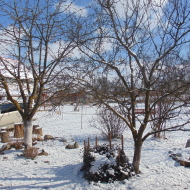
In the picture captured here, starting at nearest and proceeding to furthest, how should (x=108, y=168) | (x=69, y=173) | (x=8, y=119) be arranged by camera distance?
1. (x=108, y=168)
2. (x=69, y=173)
3. (x=8, y=119)

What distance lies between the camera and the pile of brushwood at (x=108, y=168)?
13.3ft

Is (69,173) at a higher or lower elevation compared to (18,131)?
lower

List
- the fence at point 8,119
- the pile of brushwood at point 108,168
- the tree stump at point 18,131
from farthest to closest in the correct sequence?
the fence at point 8,119 < the tree stump at point 18,131 < the pile of brushwood at point 108,168

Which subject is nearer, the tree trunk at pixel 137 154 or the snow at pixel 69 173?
the snow at pixel 69 173

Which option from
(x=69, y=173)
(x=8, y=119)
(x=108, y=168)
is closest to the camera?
(x=108, y=168)

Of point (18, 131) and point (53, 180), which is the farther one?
point (18, 131)

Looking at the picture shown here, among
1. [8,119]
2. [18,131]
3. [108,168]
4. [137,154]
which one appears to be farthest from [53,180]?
[8,119]

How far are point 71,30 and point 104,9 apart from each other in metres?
0.83

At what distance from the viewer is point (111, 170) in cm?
416

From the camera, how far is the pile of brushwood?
405cm

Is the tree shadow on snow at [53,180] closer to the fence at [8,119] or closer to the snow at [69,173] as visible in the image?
the snow at [69,173]

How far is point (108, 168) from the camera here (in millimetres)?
4160

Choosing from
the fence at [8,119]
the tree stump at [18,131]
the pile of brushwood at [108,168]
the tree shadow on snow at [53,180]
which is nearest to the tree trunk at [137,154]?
the pile of brushwood at [108,168]

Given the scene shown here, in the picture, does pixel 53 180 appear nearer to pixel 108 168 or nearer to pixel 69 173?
pixel 69 173
